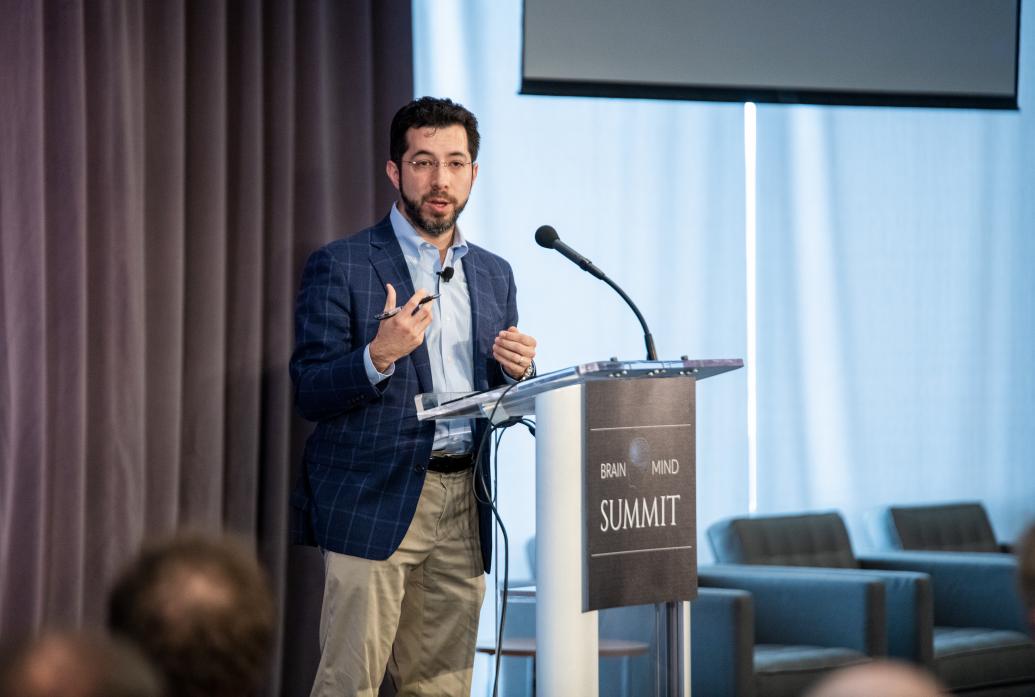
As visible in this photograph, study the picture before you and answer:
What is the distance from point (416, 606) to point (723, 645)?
3.90 ft

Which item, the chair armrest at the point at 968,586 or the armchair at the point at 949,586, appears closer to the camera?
the armchair at the point at 949,586

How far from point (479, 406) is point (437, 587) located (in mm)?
629

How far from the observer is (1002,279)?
567cm

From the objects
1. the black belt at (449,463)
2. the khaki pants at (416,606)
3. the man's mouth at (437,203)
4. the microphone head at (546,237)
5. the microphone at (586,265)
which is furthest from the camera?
the man's mouth at (437,203)

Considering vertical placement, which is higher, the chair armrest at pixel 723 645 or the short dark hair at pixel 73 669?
the short dark hair at pixel 73 669

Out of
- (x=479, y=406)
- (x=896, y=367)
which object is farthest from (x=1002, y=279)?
(x=479, y=406)

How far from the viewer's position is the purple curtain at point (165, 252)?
3.08m

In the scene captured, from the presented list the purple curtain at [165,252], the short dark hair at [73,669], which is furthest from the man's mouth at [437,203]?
the short dark hair at [73,669]

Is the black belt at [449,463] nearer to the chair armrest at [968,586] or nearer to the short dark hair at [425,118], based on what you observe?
the short dark hair at [425,118]

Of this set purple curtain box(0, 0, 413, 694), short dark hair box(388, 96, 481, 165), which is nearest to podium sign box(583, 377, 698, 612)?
short dark hair box(388, 96, 481, 165)

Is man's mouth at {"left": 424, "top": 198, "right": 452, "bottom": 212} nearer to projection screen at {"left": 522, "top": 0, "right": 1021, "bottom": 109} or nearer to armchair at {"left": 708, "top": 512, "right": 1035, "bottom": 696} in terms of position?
projection screen at {"left": 522, "top": 0, "right": 1021, "bottom": 109}

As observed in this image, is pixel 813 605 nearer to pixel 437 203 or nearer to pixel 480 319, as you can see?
→ pixel 480 319

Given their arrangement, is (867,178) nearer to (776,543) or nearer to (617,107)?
(617,107)

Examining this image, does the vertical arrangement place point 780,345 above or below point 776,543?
above
